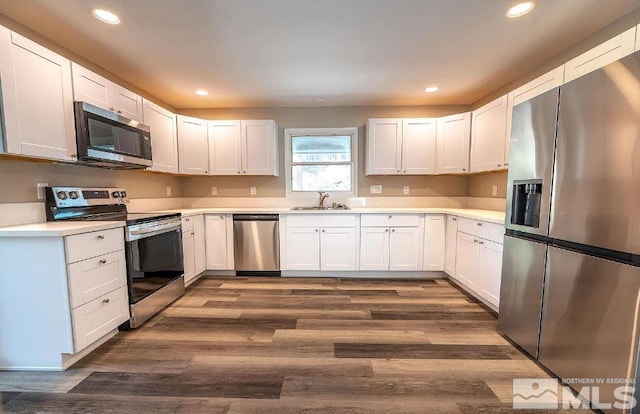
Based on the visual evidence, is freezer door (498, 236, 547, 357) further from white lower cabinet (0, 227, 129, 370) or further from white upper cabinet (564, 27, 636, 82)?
white lower cabinet (0, 227, 129, 370)

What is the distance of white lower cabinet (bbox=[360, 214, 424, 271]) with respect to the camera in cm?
336

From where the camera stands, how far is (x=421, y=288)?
310cm

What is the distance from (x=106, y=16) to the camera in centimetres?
181

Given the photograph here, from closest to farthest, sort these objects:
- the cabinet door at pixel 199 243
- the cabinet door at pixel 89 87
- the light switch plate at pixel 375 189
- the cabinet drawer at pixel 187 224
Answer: the cabinet door at pixel 89 87 < the cabinet drawer at pixel 187 224 < the cabinet door at pixel 199 243 < the light switch plate at pixel 375 189

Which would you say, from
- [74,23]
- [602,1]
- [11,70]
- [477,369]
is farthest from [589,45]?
[11,70]

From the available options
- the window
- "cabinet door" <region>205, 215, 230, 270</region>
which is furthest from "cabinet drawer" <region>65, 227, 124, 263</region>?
the window

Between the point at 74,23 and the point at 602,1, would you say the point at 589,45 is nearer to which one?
the point at 602,1

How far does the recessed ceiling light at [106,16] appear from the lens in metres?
1.77

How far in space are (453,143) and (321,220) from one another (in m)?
2.04

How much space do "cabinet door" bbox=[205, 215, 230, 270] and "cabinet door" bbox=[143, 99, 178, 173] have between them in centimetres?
81

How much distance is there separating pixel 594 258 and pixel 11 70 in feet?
11.7

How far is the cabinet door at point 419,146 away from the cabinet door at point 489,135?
0.50 meters

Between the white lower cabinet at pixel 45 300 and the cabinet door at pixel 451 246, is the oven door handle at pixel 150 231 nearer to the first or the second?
the white lower cabinet at pixel 45 300

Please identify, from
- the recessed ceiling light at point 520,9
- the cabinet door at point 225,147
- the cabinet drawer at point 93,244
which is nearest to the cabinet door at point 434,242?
the recessed ceiling light at point 520,9
